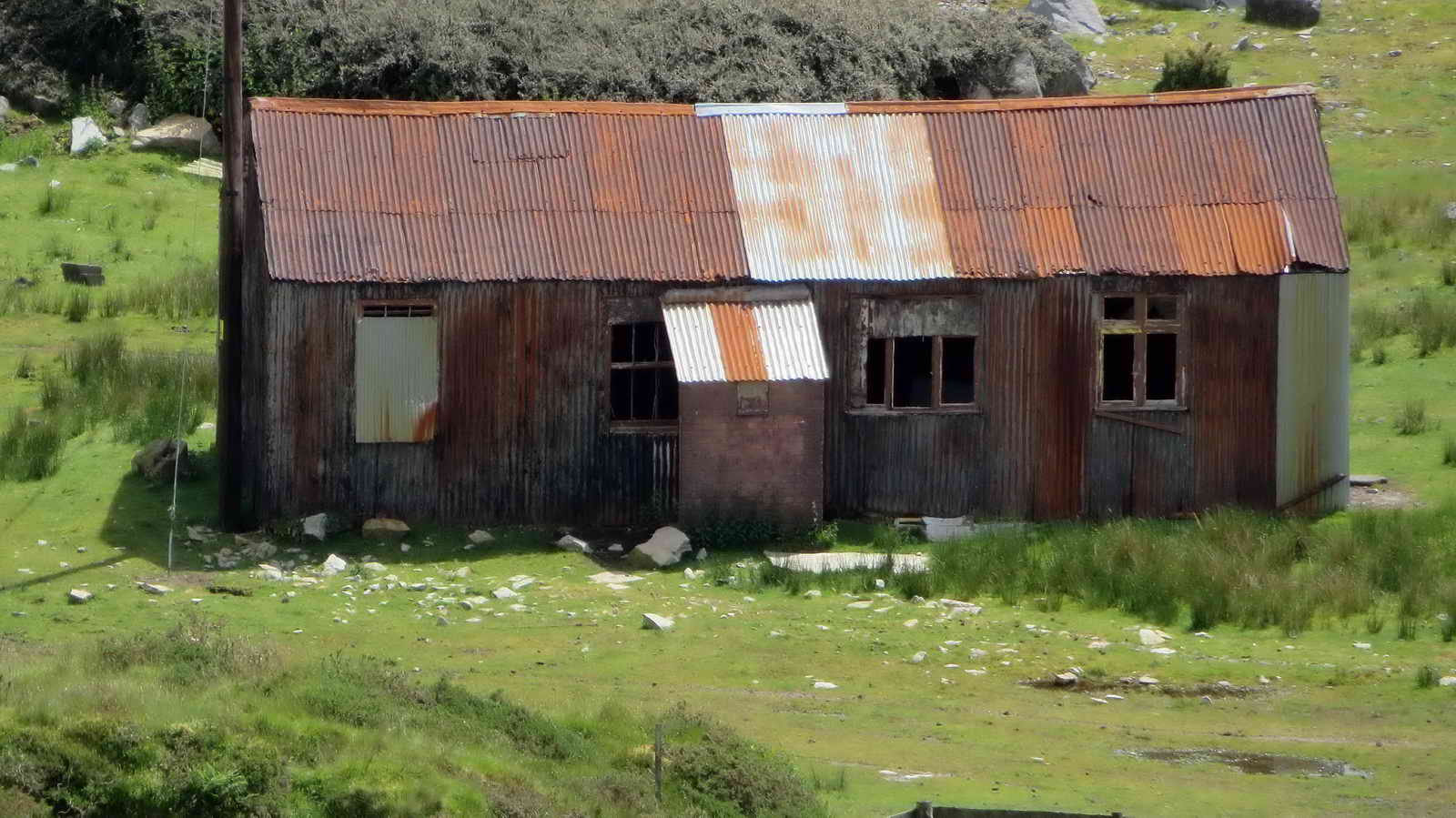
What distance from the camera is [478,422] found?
18.8 meters

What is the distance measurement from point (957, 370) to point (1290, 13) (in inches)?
963

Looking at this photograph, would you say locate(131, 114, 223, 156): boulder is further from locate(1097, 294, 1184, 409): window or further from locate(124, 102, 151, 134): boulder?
locate(1097, 294, 1184, 409): window

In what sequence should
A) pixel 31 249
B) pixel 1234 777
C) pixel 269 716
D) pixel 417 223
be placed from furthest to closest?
pixel 31 249
pixel 417 223
pixel 1234 777
pixel 269 716

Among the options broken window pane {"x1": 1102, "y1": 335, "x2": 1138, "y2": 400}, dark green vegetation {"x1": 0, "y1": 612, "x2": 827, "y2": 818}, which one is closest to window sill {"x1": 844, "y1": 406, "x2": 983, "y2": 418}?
broken window pane {"x1": 1102, "y1": 335, "x2": 1138, "y2": 400}

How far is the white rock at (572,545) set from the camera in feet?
60.0

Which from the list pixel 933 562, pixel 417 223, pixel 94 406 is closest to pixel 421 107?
pixel 417 223

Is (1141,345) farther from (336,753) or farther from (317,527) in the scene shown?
(336,753)

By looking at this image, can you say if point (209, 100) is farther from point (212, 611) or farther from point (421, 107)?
point (212, 611)

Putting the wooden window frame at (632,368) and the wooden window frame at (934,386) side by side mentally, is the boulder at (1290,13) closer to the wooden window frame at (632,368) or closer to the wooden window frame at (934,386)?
the wooden window frame at (934,386)

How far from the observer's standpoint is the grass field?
38.5 feet

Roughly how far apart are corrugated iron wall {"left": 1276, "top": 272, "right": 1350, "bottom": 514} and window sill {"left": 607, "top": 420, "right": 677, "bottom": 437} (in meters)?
5.81

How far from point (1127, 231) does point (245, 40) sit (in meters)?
16.7

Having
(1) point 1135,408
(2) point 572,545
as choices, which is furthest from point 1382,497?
(2) point 572,545

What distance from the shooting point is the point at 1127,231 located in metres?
19.5
